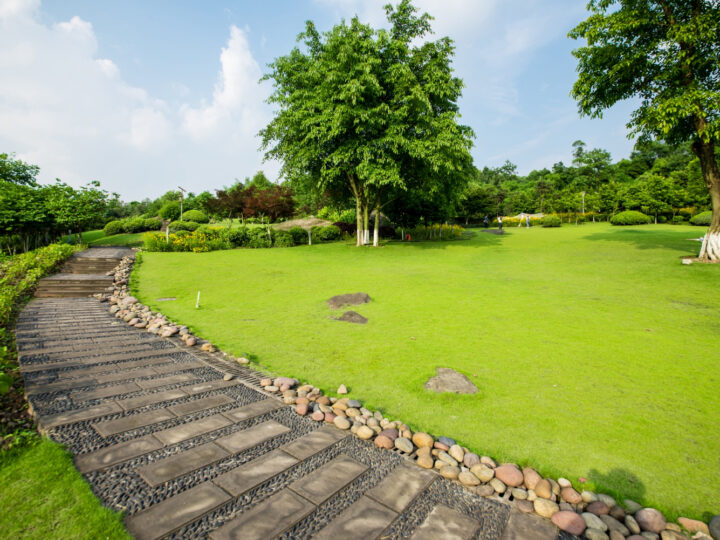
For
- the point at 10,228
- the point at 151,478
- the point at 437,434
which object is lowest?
the point at 437,434

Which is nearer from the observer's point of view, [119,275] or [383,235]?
[119,275]

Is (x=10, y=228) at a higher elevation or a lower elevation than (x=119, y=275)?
higher

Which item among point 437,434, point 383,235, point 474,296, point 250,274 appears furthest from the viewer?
point 383,235

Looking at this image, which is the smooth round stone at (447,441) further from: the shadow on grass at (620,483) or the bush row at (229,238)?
the bush row at (229,238)

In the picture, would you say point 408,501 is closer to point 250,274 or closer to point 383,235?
point 250,274

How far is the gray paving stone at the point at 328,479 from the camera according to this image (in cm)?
256

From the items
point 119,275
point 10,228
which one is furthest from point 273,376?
point 10,228

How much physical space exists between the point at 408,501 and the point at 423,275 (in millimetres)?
10464

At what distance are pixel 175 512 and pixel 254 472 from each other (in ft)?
2.04

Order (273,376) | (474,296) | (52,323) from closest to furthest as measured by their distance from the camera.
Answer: (273,376) < (52,323) < (474,296)

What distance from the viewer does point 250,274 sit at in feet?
43.2

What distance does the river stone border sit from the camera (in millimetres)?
2338

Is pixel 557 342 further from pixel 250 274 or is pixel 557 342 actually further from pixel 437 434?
pixel 250 274

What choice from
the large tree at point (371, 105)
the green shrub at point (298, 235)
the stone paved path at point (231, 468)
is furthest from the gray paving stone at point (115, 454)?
the green shrub at point (298, 235)
